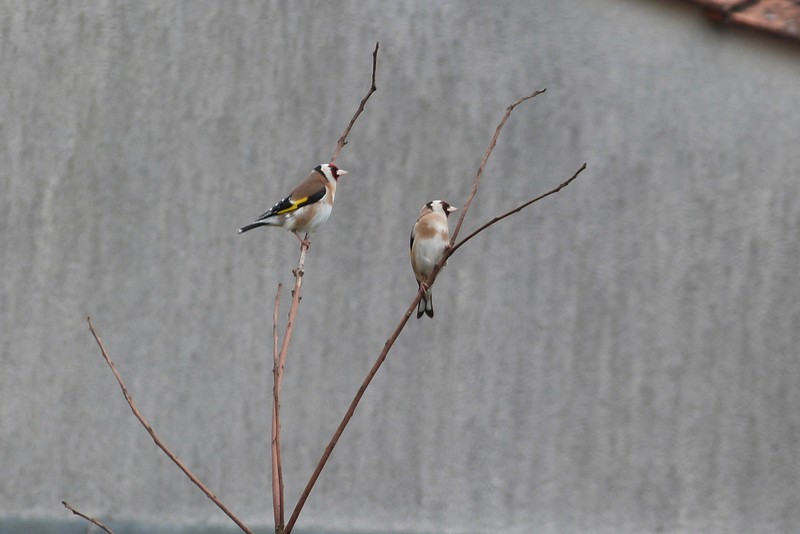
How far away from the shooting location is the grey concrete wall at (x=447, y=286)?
6.36 meters

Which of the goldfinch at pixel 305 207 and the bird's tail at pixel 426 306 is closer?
the bird's tail at pixel 426 306

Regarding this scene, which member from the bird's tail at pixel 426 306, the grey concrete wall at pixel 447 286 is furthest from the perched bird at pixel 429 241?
the grey concrete wall at pixel 447 286

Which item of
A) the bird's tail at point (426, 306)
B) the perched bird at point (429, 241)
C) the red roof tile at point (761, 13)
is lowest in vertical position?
the bird's tail at point (426, 306)

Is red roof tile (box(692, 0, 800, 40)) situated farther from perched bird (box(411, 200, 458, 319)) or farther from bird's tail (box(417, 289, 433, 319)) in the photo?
bird's tail (box(417, 289, 433, 319))

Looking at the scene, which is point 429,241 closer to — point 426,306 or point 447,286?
point 426,306

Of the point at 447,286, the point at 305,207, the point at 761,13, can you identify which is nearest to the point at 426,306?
the point at 305,207

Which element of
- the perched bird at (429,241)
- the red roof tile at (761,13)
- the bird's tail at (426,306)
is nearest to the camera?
the bird's tail at (426,306)

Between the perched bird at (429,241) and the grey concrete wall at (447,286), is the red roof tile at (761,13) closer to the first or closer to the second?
the grey concrete wall at (447,286)

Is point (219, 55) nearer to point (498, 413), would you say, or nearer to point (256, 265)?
point (256, 265)

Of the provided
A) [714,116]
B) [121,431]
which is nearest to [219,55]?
[121,431]

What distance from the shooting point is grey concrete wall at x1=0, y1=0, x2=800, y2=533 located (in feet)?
20.9

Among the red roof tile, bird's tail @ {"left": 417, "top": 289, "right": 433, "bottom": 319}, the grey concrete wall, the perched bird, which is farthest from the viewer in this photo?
the grey concrete wall

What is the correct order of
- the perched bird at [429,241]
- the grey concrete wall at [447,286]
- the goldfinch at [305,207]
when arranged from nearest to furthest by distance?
the goldfinch at [305,207]
the perched bird at [429,241]
the grey concrete wall at [447,286]

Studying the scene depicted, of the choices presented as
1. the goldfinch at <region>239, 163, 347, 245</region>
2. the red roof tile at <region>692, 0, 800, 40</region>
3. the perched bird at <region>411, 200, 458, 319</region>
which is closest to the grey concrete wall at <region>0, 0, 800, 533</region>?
the red roof tile at <region>692, 0, 800, 40</region>
